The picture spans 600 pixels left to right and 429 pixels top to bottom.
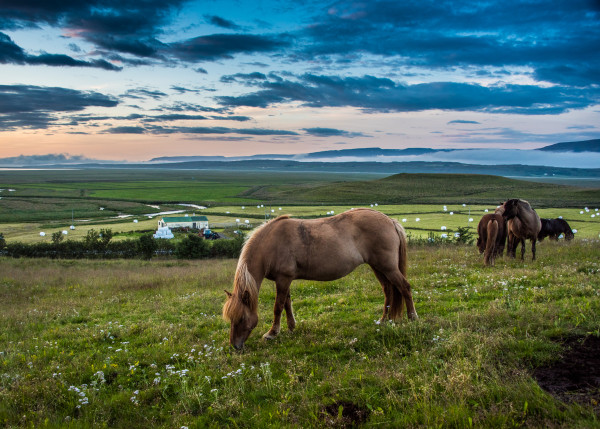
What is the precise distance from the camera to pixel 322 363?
19.1 ft

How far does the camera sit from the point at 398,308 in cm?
753

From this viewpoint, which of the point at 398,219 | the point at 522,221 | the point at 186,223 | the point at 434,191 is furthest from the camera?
the point at 434,191

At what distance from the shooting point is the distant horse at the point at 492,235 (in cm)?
1276

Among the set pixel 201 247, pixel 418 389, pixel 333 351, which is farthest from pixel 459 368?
pixel 201 247

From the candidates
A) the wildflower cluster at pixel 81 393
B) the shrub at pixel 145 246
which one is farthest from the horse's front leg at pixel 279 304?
the shrub at pixel 145 246

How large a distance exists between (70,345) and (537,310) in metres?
9.08

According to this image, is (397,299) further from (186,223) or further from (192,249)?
(186,223)

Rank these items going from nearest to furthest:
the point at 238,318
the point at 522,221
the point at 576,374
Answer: the point at 576,374
the point at 238,318
the point at 522,221

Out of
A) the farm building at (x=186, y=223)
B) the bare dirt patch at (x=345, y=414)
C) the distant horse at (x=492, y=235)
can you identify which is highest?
the distant horse at (x=492, y=235)

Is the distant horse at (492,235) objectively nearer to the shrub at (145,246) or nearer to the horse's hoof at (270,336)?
the horse's hoof at (270,336)

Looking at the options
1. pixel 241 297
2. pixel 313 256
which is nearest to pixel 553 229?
pixel 313 256

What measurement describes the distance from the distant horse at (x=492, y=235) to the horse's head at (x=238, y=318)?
941 centimetres

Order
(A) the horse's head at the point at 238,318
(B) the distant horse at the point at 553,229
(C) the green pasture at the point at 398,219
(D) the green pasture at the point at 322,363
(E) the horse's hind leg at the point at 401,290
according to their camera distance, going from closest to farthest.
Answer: (D) the green pasture at the point at 322,363, (A) the horse's head at the point at 238,318, (E) the horse's hind leg at the point at 401,290, (B) the distant horse at the point at 553,229, (C) the green pasture at the point at 398,219

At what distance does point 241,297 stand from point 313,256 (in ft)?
5.11
